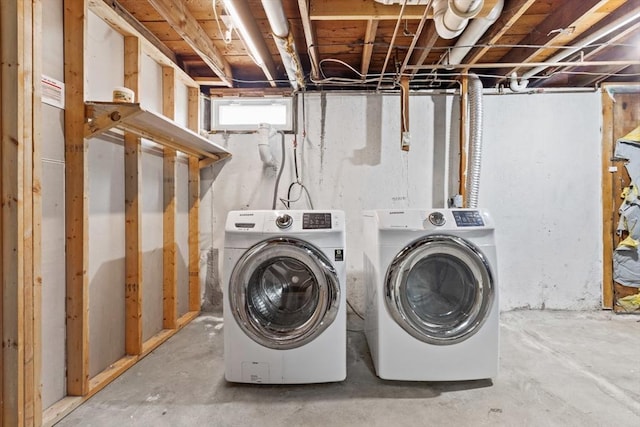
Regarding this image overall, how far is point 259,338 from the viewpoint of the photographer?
1755mm

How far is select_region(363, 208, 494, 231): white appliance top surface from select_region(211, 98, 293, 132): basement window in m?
1.74

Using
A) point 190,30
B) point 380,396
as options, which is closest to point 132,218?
point 190,30

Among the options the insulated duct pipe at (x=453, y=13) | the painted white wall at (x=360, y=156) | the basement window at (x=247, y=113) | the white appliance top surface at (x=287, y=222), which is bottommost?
the white appliance top surface at (x=287, y=222)

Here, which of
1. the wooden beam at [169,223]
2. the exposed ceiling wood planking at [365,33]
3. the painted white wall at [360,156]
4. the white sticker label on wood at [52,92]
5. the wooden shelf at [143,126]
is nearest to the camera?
the white sticker label on wood at [52,92]

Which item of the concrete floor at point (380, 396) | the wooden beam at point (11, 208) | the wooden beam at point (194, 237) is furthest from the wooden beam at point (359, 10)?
the concrete floor at point (380, 396)

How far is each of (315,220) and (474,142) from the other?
1.81 metres

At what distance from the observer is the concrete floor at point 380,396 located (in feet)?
5.09

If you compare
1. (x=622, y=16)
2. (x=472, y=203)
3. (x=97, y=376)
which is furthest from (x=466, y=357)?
(x=622, y=16)

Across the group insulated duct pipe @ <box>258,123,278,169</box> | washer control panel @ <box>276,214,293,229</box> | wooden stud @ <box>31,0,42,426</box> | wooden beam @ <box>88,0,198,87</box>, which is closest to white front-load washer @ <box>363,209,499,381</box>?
washer control panel @ <box>276,214,293,229</box>

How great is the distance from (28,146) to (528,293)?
389 centimetres

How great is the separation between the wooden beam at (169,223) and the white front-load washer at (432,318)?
173 cm

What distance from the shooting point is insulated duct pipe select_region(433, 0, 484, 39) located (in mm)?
1611

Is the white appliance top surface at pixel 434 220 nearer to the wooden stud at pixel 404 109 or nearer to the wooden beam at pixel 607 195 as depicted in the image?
the wooden stud at pixel 404 109

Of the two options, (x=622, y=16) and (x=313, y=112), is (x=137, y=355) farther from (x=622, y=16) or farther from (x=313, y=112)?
(x=622, y=16)
